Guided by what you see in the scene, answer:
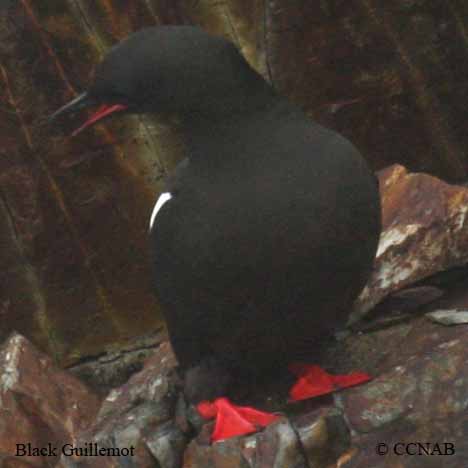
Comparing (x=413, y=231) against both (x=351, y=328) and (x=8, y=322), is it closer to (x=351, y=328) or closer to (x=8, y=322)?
(x=351, y=328)

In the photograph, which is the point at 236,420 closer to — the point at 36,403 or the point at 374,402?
the point at 374,402

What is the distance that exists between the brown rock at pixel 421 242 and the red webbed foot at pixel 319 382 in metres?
0.47

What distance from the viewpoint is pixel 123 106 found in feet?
10.1

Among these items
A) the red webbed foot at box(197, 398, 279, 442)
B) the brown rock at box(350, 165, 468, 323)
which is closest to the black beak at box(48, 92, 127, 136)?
the red webbed foot at box(197, 398, 279, 442)

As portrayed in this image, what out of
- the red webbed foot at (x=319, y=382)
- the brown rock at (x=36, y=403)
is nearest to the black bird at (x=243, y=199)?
the red webbed foot at (x=319, y=382)

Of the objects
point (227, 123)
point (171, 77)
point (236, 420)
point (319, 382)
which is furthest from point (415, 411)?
point (171, 77)

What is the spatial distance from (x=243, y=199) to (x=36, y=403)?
92.8 inches

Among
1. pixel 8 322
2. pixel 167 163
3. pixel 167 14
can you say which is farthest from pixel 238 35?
pixel 8 322

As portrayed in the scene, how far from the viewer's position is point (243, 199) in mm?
3029

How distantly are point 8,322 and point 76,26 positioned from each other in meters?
1.53

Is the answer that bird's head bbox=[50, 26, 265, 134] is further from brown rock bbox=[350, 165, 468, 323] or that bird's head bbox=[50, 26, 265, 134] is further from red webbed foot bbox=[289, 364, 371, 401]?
brown rock bbox=[350, 165, 468, 323]

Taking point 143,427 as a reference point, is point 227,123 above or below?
above

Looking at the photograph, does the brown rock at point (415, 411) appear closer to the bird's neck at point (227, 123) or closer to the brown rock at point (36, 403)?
the bird's neck at point (227, 123)

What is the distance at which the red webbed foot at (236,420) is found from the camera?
3197 millimetres
